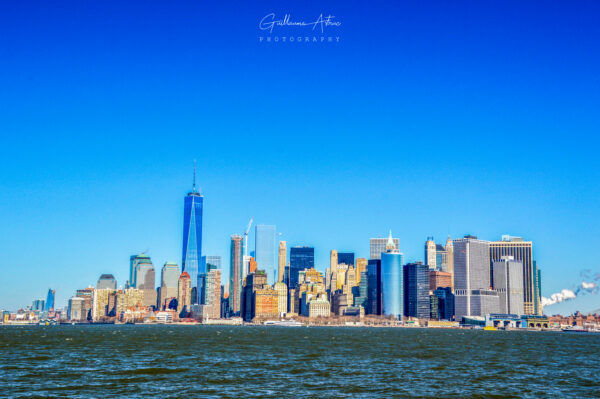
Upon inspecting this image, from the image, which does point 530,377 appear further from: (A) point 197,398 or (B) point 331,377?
Result: (A) point 197,398

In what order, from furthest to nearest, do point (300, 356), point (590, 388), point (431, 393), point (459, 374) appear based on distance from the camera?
point (300, 356) → point (459, 374) → point (590, 388) → point (431, 393)

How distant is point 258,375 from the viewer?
80.1 m

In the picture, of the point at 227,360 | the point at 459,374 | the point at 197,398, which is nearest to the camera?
the point at 197,398

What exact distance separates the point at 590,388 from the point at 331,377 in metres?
28.1

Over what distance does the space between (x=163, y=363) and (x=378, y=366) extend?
29604 mm

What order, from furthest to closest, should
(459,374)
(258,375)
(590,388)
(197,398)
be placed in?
(459,374) → (258,375) → (590,388) → (197,398)

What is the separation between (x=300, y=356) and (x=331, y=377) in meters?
36.3

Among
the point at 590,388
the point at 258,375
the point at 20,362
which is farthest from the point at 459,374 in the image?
the point at 20,362

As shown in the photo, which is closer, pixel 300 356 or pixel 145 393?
pixel 145 393

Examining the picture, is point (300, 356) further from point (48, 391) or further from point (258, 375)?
point (48, 391)

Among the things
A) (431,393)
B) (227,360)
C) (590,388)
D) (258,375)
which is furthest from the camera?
(227,360)

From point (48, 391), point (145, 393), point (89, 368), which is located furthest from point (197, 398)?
point (89, 368)

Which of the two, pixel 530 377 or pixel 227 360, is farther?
pixel 227 360

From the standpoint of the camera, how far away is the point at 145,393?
2507 inches
